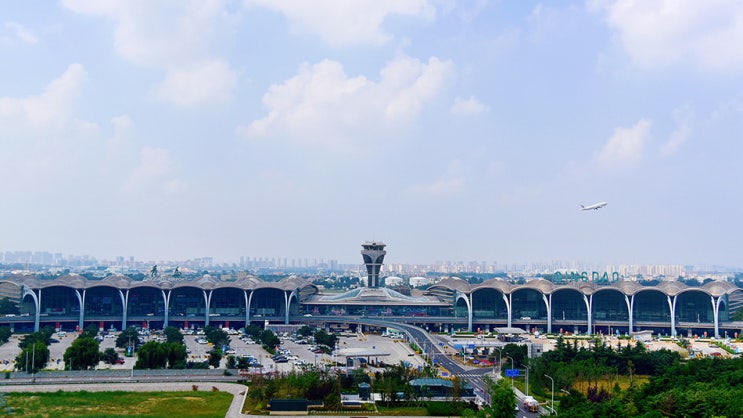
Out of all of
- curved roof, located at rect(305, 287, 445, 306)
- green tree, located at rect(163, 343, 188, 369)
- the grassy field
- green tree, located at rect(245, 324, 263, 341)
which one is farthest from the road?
green tree, located at rect(163, 343, 188, 369)

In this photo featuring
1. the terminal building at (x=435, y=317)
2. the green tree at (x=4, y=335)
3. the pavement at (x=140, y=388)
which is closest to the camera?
the pavement at (x=140, y=388)

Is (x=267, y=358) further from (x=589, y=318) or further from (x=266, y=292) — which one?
(x=589, y=318)

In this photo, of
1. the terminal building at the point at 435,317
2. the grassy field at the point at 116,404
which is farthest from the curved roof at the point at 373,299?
the grassy field at the point at 116,404

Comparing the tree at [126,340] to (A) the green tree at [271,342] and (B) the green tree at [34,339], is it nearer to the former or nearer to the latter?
(B) the green tree at [34,339]

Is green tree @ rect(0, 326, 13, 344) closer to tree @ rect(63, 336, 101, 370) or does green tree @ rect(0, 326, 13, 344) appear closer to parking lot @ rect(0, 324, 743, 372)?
parking lot @ rect(0, 324, 743, 372)

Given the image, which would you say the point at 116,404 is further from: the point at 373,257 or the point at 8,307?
the point at 373,257

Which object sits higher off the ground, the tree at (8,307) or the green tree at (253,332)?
the tree at (8,307)
